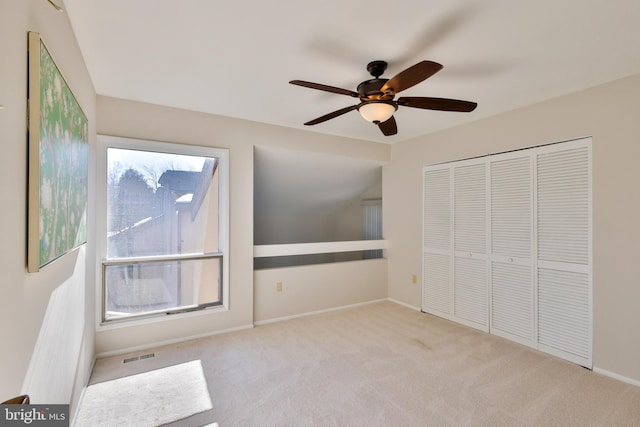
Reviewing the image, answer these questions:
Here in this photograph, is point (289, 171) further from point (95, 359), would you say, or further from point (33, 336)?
point (33, 336)

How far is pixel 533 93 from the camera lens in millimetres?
2736

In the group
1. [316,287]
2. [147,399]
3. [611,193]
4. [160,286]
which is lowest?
[147,399]

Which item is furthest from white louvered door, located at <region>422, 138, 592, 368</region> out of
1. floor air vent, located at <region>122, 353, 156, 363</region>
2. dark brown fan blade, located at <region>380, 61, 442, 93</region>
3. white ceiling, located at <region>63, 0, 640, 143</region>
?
floor air vent, located at <region>122, 353, 156, 363</region>

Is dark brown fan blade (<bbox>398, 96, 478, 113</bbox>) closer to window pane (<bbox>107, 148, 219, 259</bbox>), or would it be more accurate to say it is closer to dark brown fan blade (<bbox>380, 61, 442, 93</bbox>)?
dark brown fan blade (<bbox>380, 61, 442, 93</bbox>)

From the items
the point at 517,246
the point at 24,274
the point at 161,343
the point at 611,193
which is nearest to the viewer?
the point at 24,274

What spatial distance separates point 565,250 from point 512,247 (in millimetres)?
463

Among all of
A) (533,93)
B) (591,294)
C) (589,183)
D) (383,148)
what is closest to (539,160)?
(589,183)

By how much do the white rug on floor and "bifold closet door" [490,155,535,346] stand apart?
2.95m

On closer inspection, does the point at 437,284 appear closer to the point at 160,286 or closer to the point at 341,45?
the point at 341,45

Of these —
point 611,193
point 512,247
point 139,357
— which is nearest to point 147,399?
point 139,357

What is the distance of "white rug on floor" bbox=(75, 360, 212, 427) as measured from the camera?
1941 mm

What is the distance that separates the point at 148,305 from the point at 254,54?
8.36 ft

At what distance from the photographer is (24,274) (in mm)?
1073

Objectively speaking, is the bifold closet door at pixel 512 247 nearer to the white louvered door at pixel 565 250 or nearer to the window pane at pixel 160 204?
the white louvered door at pixel 565 250
